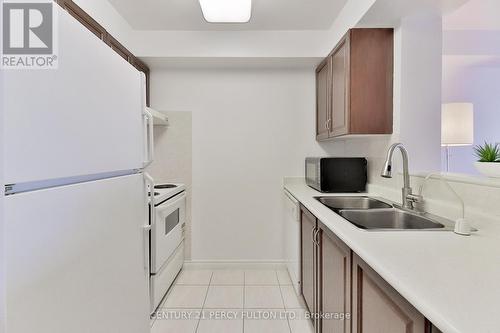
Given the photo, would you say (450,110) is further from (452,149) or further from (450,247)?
(450,247)

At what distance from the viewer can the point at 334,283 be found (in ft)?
4.51

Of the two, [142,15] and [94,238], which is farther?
[142,15]

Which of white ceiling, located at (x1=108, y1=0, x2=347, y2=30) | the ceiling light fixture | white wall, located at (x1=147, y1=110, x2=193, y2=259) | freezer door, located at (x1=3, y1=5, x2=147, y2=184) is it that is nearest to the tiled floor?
white wall, located at (x1=147, y1=110, x2=193, y2=259)

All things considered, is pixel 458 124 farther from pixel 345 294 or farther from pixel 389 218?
pixel 345 294

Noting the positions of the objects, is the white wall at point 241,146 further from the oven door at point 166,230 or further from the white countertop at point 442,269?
the white countertop at point 442,269

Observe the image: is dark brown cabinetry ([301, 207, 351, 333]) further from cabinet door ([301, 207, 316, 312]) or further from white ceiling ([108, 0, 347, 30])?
white ceiling ([108, 0, 347, 30])

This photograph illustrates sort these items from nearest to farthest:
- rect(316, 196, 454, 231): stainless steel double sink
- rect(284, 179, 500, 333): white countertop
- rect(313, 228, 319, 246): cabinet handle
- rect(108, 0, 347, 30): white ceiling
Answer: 1. rect(284, 179, 500, 333): white countertop
2. rect(316, 196, 454, 231): stainless steel double sink
3. rect(313, 228, 319, 246): cabinet handle
4. rect(108, 0, 347, 30): white ceiling

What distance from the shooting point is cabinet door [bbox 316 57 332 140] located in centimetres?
254

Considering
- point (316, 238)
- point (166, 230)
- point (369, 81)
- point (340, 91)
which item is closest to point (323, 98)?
point (340, 91)

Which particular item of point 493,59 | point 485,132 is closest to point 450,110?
point 485,132

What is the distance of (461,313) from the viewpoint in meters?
0.59

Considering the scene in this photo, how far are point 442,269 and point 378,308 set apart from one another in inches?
10.0

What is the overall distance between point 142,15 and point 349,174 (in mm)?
2245

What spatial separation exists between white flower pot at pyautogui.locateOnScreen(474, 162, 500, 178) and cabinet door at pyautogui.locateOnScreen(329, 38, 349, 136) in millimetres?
852
